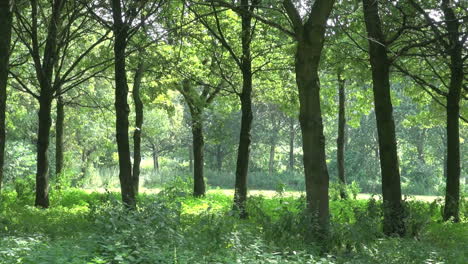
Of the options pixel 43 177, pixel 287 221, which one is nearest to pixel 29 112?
pixel 43 177

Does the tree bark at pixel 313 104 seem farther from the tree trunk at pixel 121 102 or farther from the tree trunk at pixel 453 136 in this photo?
the tree trunk at pixel 453 136

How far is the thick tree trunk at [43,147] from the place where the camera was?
1345 cm

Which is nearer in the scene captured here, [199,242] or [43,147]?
[199,242]

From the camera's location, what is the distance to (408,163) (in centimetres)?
5022

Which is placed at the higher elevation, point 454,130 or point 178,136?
point 178,136

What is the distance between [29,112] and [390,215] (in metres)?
26.4

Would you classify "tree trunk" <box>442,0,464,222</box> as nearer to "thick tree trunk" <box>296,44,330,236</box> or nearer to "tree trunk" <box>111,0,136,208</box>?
"thick tree trunk" <box>296,44,330,236</box>

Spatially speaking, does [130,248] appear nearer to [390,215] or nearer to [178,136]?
[390,215]

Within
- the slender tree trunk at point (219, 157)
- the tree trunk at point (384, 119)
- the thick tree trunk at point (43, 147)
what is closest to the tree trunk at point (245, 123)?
the tree trunk at point (384, 119)

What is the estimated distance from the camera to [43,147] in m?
13.6

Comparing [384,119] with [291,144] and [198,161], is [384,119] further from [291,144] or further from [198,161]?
[291,144]

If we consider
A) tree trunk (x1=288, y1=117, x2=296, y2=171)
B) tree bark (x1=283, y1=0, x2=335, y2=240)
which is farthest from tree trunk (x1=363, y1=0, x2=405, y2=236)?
tree trunk (x1=288, y1=117, x2=296, y2=171)

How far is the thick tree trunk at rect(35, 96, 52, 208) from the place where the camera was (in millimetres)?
13445

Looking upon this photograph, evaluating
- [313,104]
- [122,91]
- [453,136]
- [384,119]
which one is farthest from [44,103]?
[453,136]
